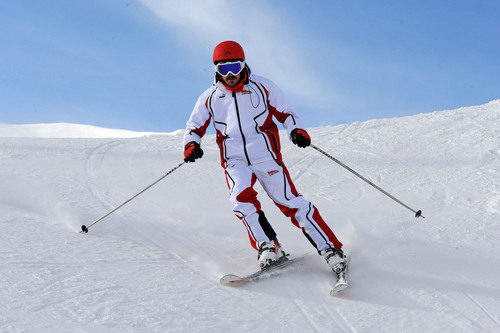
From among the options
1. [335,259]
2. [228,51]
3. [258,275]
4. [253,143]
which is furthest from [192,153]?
[335,259]

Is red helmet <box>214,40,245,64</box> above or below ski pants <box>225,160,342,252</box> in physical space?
above

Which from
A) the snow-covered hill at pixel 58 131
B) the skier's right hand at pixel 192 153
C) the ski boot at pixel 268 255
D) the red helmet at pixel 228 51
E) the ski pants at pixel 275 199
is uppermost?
the snow-covered hill at pixel 58 131

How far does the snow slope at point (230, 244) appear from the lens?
2.91 metres

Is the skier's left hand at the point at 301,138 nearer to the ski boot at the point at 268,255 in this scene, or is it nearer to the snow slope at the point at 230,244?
the ski boot at the point at 268,255

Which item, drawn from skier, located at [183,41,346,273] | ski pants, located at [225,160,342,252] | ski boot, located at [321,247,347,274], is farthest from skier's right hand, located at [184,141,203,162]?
ski boot, located at [321,247,347,274]

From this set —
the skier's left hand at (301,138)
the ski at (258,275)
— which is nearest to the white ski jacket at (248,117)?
the skier's left hand at (301,138)

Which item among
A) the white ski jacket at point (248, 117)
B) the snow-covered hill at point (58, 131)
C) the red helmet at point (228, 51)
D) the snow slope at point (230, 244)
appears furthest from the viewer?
the snow-covered hill at point (58, 131)

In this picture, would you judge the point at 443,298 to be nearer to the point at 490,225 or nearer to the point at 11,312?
the point at 490,225

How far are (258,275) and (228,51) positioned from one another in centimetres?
174

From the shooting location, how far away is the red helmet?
3.87 meters

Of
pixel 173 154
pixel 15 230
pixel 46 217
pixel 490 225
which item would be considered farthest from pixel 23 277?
pixel 173 154

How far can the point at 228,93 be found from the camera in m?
4.00

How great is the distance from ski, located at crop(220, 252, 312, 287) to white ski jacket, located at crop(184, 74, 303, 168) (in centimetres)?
84

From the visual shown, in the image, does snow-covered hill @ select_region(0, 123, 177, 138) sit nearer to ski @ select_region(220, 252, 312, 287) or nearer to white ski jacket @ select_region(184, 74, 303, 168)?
white ski jacket @ select_region(184, 74, 303, 168)
